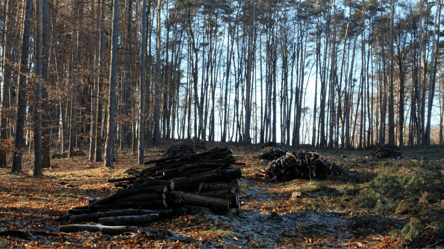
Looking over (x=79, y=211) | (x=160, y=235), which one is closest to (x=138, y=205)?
(x=79, y=211)

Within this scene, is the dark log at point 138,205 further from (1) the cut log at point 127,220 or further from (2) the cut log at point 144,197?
(1) the cut log at point 127,220

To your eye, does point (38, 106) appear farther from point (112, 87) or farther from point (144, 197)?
point (144, 197)

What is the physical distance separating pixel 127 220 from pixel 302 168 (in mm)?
7028

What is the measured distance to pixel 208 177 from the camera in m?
6.39

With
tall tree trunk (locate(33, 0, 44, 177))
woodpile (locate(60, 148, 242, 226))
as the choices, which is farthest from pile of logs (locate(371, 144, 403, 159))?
tall tree trunk (locate(33, 0, 44, 177))

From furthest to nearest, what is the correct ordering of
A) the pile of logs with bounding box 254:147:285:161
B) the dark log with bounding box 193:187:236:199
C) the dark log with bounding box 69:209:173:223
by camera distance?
the pile of logs with bounding box 254:147:285:161 < the dark log with bounding box 193:187:236:199 < the dark log with bounding box 69:209:173:223

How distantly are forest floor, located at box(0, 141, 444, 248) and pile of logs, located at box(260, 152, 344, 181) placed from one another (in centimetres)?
74

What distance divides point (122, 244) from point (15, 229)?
1.97 m

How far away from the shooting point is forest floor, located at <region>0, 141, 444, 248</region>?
4504 mm

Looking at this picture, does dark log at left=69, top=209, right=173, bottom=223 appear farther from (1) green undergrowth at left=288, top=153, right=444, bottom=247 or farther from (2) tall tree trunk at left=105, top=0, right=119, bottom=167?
(2) tall tree trunk at left=105, top=0, right=119, bottom=167

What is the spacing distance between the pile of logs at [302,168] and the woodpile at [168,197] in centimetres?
418

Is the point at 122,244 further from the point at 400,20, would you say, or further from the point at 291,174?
the point at 400,20

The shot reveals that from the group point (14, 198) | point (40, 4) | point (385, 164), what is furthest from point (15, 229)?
point (385, 164)

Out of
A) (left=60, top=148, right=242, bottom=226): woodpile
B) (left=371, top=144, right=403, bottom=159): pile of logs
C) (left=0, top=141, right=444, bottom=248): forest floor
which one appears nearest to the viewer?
(left=0, top=141, right=444, bottom=248): forest floor
